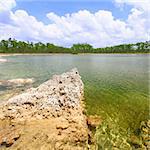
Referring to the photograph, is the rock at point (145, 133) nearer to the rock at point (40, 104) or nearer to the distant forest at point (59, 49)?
the rock at point (40, 104)

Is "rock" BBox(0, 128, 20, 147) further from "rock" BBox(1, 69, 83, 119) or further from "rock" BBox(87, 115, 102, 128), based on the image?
"rock" BBox(87, 115, 102, 128)

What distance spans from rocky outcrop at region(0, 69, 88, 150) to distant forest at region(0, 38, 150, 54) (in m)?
126

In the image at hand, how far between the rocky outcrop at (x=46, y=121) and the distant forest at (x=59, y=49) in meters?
126

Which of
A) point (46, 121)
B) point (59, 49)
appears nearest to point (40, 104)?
point (46, 121)

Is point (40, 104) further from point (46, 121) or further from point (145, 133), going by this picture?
point (145, 133)

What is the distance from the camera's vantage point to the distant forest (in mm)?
137500

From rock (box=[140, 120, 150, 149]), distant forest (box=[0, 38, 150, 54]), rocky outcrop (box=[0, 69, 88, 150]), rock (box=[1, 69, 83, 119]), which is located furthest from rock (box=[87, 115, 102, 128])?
distant forest (box=[0, 38, 150, 54])

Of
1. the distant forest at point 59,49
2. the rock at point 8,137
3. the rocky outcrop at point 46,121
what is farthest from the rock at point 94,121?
the distant forest at point 59,49

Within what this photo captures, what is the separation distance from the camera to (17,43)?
139375 millimetres

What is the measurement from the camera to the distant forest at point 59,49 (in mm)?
137500

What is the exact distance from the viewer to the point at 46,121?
13.2m

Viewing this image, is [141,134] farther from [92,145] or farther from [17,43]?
[17,43]

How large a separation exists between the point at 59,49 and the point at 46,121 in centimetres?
14443

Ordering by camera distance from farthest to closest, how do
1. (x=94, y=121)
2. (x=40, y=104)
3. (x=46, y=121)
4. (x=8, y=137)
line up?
(x=40, y=104) < (x=94, y=121) < (x=46, y=121) < (x=8, y=137)
